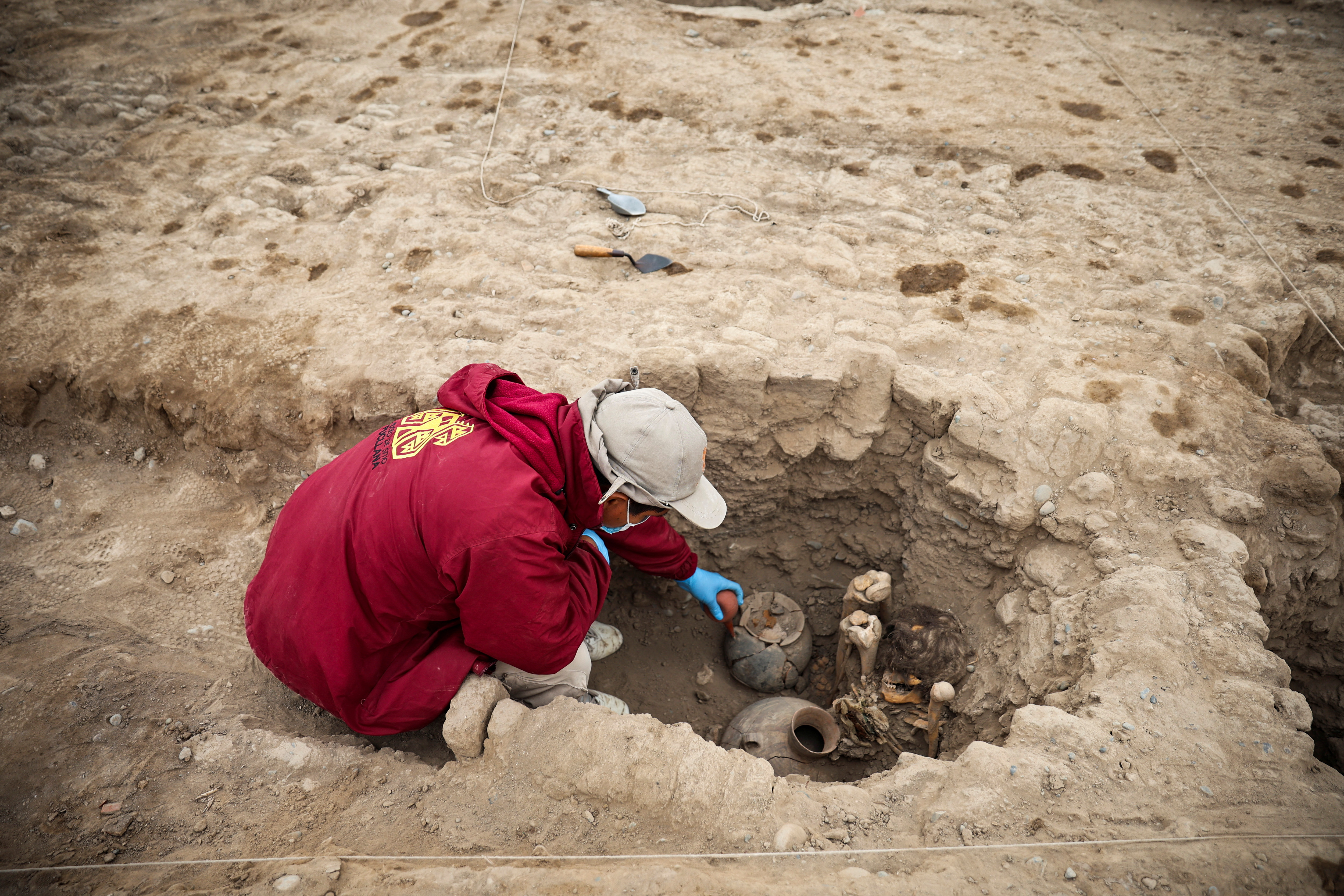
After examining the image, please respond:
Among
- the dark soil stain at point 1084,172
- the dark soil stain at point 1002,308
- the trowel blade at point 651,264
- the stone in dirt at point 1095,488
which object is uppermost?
the dark soil stain at point 1084,172

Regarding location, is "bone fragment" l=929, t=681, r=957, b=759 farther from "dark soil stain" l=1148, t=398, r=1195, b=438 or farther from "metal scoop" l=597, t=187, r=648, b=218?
"metal scoop" l=597, t=187, r=648, b=218

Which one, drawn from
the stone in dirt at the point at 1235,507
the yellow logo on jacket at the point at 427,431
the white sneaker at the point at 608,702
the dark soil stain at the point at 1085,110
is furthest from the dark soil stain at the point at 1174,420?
the yellow logo on jacket at the point at 427,431

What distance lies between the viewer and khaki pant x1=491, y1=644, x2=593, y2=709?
99.6 inches

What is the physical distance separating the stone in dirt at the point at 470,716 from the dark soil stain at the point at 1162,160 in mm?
4751

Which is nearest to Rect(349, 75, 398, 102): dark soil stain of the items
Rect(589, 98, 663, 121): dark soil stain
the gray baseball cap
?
Rect(589, 98, 663, 121): dark soil stain

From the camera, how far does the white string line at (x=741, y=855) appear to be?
1941 millimetres

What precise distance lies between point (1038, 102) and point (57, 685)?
20.0ft

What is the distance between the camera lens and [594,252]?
393 cm

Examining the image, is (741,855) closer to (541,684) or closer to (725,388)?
(541,684)

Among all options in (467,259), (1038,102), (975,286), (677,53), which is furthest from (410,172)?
(1038,102)

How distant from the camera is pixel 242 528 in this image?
10.4 feet

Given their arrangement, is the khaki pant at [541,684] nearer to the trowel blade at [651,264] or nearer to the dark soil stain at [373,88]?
the trowel blade at [651,264]

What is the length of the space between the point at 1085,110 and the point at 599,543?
4.44 m

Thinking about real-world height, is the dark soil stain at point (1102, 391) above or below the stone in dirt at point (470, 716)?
above
